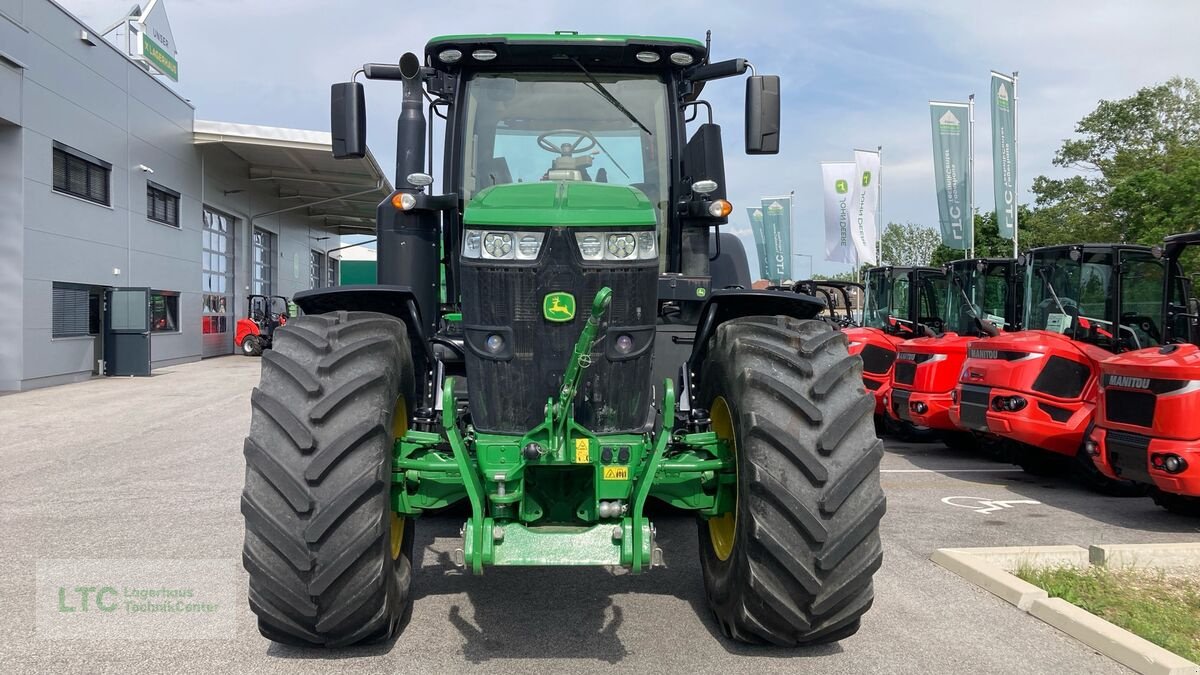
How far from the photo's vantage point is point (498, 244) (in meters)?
3.64

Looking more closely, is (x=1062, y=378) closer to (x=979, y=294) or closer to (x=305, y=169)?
(x=979, y=294)

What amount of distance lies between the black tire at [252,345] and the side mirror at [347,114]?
965 inches

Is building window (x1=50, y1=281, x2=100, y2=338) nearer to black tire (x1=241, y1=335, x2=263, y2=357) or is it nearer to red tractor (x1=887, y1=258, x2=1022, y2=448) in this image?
black tire (x1=241, y1=335, x2=263, y2=357)

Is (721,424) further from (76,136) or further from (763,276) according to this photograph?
(763,276)

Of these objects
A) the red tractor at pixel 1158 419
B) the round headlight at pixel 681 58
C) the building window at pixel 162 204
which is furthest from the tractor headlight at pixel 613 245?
the building window at pixel 162 204

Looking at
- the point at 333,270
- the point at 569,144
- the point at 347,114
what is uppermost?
the point at 333,270

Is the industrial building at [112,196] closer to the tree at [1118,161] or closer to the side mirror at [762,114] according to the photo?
the side mirror at [762,114]

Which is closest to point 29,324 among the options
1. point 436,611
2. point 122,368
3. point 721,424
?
point 122,368

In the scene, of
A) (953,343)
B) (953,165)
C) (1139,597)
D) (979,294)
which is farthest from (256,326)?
(1139,597)

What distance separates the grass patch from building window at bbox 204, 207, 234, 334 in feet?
83.8

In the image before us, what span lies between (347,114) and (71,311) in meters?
16.3

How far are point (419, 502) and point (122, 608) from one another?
1.84 meters

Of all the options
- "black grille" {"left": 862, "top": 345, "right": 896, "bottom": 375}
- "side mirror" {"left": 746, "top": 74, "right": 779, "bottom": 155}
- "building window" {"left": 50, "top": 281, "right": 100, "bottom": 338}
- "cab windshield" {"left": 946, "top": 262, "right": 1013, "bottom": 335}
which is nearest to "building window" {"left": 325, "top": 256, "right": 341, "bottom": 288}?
"building window" {"left": 50, "top": 281, "right": 100, "bottom": 338}

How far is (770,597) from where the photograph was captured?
3523 millimetres
